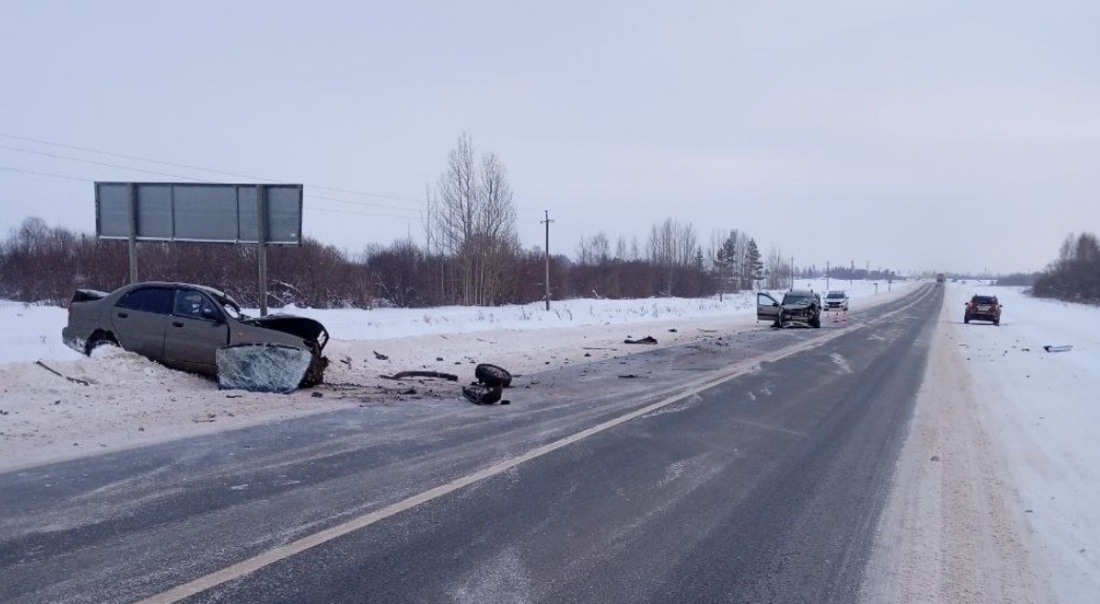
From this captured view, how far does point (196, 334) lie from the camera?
43.1 feet

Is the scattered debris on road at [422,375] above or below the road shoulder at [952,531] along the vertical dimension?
above

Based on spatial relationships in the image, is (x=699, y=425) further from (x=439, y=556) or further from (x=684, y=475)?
(x=439, y=556)

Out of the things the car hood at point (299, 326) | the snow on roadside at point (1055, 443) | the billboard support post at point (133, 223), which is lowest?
the snow on roadside at point (1055, 443)

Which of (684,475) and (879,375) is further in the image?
(879,375)

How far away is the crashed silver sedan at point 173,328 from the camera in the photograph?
13039 millimetres

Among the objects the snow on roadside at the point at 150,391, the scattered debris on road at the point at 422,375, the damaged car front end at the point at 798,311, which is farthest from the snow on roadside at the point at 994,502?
the damaged car front end at the point at 798,311

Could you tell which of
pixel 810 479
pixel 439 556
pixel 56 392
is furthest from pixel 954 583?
pixel 56 392

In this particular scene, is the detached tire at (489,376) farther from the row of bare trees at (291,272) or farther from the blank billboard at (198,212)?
the row of bare trees at (291,272)

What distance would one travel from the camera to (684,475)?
7.91 meters

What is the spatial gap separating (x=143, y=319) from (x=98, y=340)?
3.15ft

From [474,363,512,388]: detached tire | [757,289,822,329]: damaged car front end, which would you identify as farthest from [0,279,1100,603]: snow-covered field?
[757,289,822,329]: damaged car front end

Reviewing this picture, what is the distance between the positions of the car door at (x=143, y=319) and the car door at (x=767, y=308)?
3068cm

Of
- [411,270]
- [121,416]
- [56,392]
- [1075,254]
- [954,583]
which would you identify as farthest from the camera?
[1075,254]

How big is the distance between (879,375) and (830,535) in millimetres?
13417
